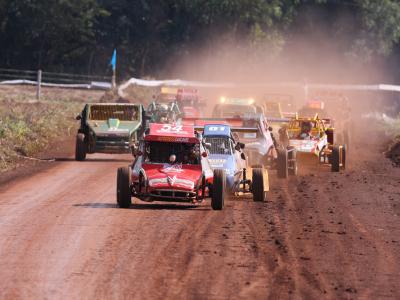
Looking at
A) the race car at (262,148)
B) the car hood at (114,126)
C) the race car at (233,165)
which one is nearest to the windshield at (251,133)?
the race car at (262,148)

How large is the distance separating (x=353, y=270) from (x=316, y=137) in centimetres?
1663

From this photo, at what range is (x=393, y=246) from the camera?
16.6 metres

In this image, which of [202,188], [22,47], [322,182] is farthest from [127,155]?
[22,47]

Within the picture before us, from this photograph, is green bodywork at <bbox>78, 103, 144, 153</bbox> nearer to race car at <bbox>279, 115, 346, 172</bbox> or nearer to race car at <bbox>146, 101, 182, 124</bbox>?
race car at <bbox>279, 115, 346, 172</bbox>

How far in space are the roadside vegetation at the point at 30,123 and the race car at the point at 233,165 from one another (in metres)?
6.91

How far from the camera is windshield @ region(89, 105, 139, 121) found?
1242 inches

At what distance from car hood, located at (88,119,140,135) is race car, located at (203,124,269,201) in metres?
7.93

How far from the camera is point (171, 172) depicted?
65.2ft

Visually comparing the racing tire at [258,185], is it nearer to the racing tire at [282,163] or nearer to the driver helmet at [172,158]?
the driver helmet at [172,158]

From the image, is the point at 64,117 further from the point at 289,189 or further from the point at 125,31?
the point at 125,31

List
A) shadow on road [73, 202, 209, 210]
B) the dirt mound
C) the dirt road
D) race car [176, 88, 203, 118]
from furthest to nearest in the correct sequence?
race car [176, 88, 203, 118]
the dirt mound
shadow on road [73, 202, 209, 210]
the dirt road

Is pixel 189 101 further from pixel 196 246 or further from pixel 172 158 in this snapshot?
pixel 196 246

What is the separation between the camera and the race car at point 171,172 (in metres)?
19.5

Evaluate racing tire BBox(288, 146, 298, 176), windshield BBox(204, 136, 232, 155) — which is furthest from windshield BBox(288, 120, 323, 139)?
windshield BBox(204, 136, 232, 155)
